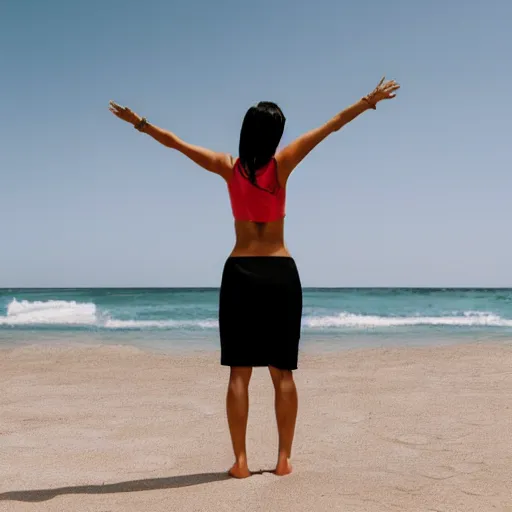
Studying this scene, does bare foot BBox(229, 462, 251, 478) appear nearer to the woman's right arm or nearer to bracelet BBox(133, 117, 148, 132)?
the woman's right arm

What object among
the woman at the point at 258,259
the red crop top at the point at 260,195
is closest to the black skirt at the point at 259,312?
the woman at the point at 258,259

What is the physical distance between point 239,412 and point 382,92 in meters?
2.12

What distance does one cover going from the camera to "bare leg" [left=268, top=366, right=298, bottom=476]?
3.83 m

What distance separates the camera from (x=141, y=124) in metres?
3.76

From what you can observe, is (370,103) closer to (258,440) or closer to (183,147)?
(183,147)

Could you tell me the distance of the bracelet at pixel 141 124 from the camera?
3747 millimetres

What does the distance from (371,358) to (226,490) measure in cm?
658

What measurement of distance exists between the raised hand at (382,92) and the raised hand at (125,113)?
54.8 inches

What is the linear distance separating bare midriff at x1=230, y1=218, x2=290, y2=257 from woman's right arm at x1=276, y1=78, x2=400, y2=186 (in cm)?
29

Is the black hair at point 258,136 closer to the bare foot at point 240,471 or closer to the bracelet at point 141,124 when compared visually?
the bracelet at point 141,124

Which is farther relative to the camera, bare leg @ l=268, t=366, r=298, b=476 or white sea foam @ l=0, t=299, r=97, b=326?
white sea foam @ l=0, t=299, r=97, b=326

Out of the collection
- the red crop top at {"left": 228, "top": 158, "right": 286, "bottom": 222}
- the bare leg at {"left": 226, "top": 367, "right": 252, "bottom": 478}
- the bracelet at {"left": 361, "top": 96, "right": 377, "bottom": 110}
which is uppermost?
the bracelet at {"left": 361, "top": 96, "right": 377, "bottom": 110}

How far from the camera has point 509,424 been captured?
524 centimetres

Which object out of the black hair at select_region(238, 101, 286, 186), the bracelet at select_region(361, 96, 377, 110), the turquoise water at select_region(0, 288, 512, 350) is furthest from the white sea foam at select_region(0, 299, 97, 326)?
the bracelet at select_region(361, 96, 377, 110)
